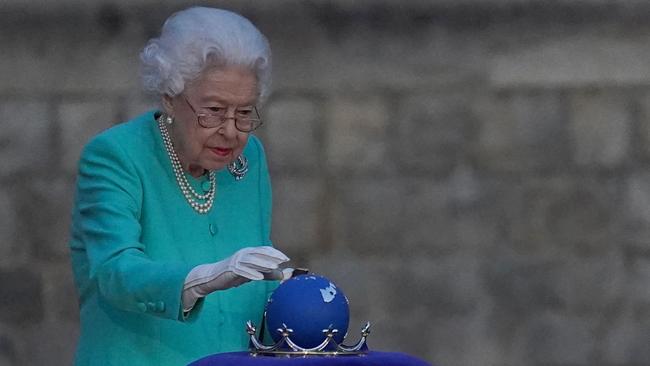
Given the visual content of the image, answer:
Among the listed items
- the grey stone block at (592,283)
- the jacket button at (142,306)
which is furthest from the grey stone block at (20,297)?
the jacket button at (142,306)

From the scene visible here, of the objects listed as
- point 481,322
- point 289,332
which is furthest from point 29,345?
point 289,332

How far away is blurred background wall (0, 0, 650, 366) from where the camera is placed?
20.8ft

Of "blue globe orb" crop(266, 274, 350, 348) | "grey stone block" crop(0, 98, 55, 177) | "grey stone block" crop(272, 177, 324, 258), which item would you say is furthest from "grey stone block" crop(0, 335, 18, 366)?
"blue globe orb" crop(266, 274, 350, 348)

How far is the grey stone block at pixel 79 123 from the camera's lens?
6.36 metres

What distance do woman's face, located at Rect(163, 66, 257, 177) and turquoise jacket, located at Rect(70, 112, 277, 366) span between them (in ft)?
0.33

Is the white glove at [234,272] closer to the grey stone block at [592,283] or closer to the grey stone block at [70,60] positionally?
the grey stone block at [70,60]

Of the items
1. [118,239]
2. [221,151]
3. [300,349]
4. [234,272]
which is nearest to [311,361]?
[300,349]

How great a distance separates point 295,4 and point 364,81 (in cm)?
35

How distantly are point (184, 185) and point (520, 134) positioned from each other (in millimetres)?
2250

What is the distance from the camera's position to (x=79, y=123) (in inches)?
251

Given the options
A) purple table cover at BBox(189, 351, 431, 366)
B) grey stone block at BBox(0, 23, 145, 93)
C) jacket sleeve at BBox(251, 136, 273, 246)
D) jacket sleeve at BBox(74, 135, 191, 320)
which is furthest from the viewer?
grey stone block at BBox(0, 23, 145, 93)

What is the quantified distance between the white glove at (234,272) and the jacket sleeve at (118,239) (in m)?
0.03

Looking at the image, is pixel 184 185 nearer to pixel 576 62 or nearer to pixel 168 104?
pixel 168 104

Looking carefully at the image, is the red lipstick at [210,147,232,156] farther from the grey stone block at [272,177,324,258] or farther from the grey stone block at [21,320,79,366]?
the grey stone block at [21,320,79,366]
